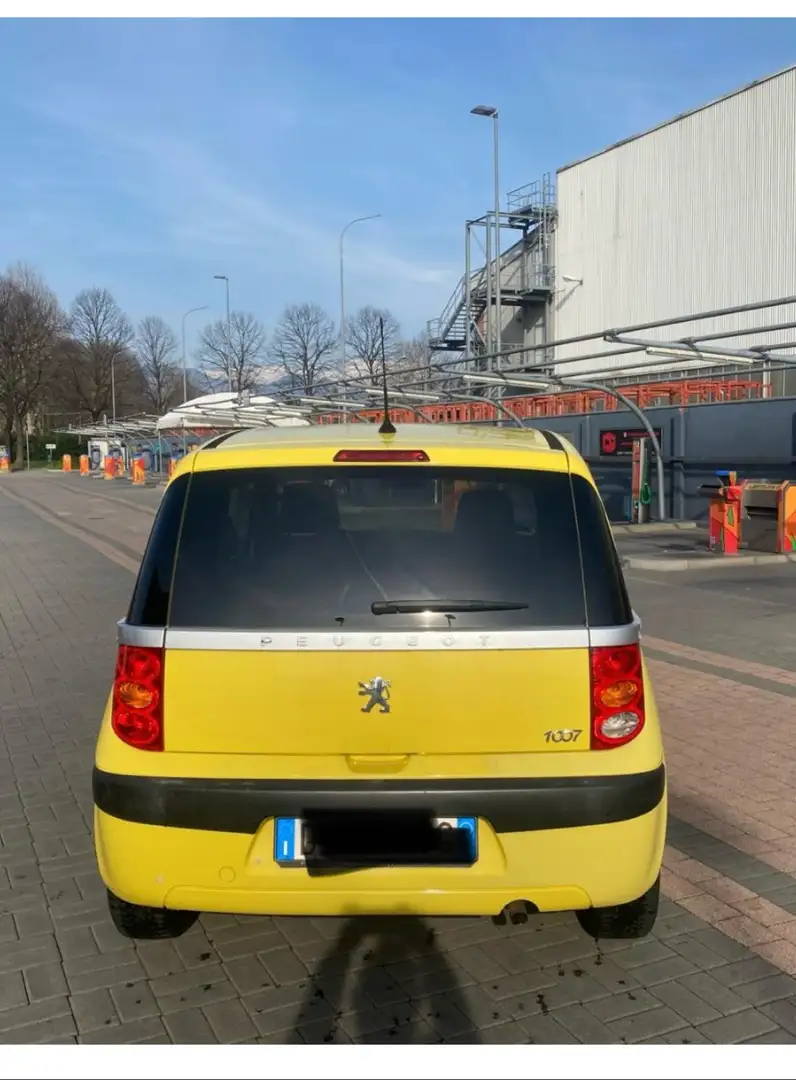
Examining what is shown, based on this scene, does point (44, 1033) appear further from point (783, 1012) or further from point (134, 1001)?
point (783, 1012)

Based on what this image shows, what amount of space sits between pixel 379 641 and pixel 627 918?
4.49ft

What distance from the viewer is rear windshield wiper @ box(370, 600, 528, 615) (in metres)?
2.89

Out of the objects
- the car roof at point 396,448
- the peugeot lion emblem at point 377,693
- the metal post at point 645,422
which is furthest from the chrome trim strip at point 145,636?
the metal post at point 645,422

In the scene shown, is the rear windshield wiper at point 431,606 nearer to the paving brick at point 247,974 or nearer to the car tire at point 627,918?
the car tire at point 627,918

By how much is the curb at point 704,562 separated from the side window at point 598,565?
1092cm

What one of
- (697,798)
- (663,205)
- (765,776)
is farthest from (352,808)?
(663,205)

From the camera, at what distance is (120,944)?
343 cm

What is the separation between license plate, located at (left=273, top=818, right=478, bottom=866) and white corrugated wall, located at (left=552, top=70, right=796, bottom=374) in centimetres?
2979

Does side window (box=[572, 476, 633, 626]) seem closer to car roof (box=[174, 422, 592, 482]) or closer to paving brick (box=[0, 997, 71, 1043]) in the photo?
car roof (box=[174, 422, 592, 482])

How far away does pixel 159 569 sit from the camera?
300 centimetres

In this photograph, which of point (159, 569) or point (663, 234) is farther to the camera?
point (663, 234)

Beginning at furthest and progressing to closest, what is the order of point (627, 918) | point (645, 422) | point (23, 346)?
point (23, 346) < point (645, 422) < point (627, 918)

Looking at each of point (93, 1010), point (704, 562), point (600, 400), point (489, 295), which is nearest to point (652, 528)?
point (704, 562)

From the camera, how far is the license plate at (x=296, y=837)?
2.84 metres
